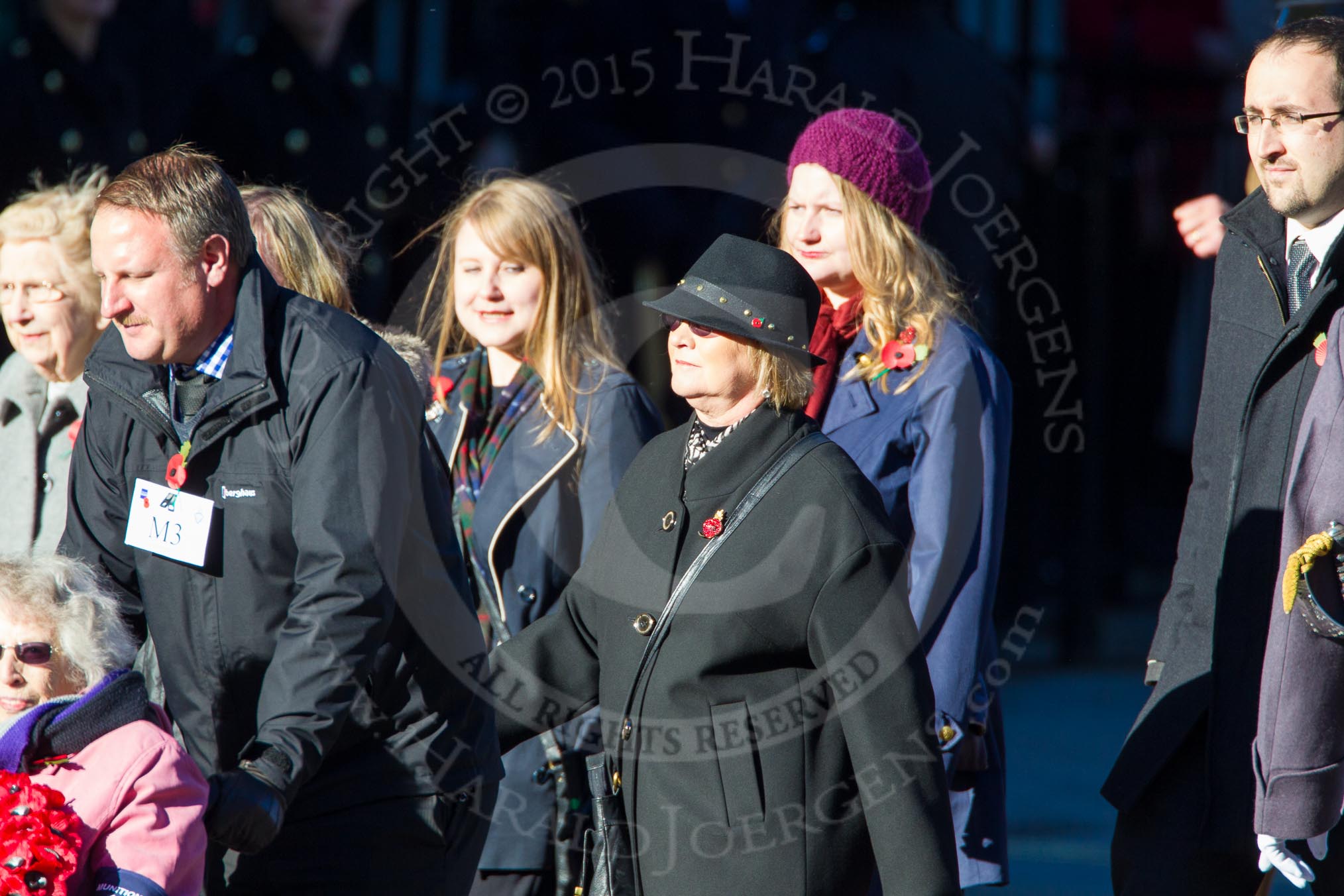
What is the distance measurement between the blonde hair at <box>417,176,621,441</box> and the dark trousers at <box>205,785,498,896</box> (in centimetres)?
139

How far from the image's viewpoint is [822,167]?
4.01 m

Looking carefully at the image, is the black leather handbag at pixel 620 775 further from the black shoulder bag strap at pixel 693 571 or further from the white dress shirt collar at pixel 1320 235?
the white dress shirt collar at pixel 1320 235

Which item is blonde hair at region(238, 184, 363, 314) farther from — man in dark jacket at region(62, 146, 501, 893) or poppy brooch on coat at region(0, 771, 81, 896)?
poppy brooch on coat at region(0, 771, 81, 896)

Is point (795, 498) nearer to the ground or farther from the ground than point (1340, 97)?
nearer to the ground

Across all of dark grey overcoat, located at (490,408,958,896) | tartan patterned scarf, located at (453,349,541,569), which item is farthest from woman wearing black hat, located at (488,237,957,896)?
tartan patterned scarf, located at (453,349,541,569)

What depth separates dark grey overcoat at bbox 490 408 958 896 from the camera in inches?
103

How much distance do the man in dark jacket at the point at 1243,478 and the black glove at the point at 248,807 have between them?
5.52 feet

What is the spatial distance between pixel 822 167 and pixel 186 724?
194 cm

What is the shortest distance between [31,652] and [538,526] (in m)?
1.50

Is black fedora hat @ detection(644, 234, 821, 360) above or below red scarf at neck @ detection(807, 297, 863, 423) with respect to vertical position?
above

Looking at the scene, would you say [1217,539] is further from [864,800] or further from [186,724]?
[186,724]

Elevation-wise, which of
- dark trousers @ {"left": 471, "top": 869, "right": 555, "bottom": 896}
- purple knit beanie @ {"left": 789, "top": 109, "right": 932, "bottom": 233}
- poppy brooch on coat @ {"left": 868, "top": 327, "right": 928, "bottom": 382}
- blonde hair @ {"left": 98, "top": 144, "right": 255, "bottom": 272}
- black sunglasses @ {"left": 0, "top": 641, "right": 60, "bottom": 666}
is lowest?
dark trousers @ {"left": 471, "top": 869, "right": 555, "bottom": 896}

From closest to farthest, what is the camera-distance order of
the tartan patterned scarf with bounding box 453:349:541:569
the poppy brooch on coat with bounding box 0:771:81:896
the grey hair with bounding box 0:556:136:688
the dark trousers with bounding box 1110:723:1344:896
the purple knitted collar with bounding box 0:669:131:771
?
the poppy brooch on coat with bounding box 0:771:81:896 → the purple knitted collar with bounding box 0:669:131:771 → the grey hair with bounding box 0:556:136:688 → the dark trousers with bounding box 1110:723:1344:896 → the tartan patterned scarf with bounding box 453:349:541:569

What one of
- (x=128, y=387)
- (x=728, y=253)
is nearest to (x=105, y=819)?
(x=128, y=387)
